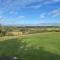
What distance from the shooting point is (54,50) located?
1023 cm

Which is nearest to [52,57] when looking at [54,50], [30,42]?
[54,50]

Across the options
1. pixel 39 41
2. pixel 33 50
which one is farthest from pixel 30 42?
pixel 33 50

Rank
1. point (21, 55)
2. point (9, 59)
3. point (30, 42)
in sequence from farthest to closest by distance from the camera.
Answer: point (30, 42) < point (21, 55) < point (9, 59)

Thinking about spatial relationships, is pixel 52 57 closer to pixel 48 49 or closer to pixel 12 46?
pixel 48 49

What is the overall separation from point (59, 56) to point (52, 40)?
3165mm

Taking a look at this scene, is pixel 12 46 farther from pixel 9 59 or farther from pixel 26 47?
pixel 9 59

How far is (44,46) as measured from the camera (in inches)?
434

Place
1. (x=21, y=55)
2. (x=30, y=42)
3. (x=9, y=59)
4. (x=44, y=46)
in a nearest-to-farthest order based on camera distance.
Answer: (x=9, y=59) < (x=21, y=55) < (x=44, y=46) < (x=30, y=42)

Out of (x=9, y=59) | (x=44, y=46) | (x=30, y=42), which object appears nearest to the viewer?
(x=9, y=59)

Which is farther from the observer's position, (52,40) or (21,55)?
(52,40)

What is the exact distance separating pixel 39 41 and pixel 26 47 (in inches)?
56.0

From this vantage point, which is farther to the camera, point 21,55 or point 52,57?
point 21,55

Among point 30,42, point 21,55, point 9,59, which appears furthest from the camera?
point 30,42

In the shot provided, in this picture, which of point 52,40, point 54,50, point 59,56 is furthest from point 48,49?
point 52,40
